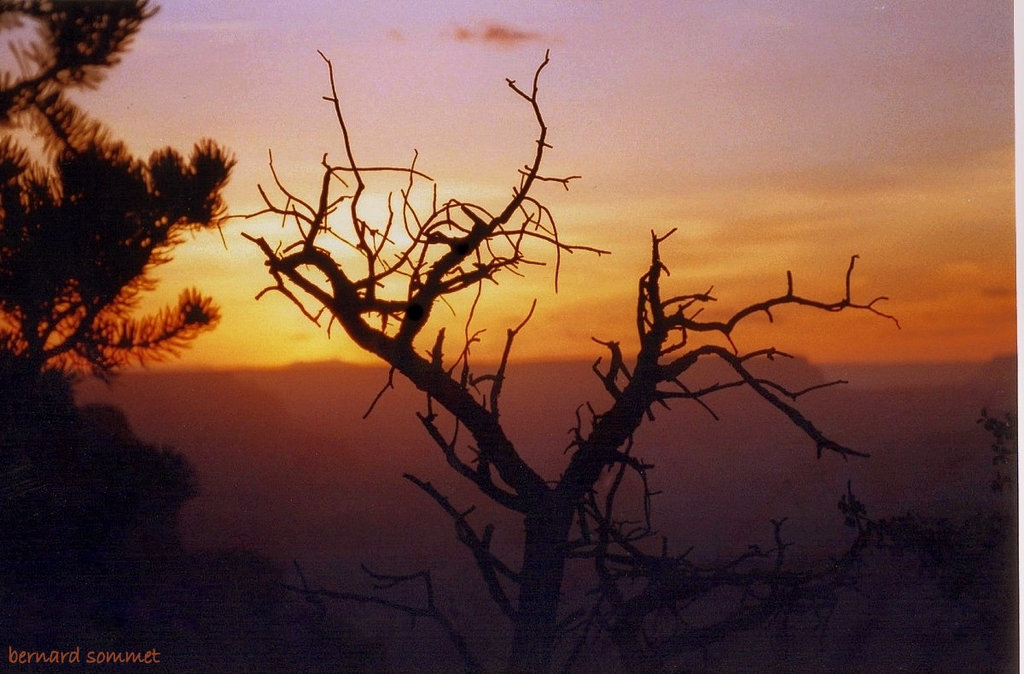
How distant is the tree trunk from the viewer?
936 mm

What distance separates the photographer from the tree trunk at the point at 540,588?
94 cm

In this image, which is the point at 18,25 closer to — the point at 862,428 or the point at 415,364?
the point at 415,364

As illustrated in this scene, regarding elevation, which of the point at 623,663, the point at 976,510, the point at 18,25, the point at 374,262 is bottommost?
the point at 623,663

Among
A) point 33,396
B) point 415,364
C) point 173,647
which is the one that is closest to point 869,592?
point 415,364

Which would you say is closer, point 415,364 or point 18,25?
point 415,364

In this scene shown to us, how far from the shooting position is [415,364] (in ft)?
2.98

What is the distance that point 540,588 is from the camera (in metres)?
0.94

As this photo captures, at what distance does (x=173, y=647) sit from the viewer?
38.6 inches

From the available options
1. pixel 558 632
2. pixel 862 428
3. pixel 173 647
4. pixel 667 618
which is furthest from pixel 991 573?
pixel 173 647

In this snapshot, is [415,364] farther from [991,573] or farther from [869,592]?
[991,573]

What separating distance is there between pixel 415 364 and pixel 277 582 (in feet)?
1.05

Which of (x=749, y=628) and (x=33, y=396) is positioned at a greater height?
(x=33, y=396)

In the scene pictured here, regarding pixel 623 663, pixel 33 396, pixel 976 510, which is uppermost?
pixel 33 396

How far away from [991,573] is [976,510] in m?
0.07
